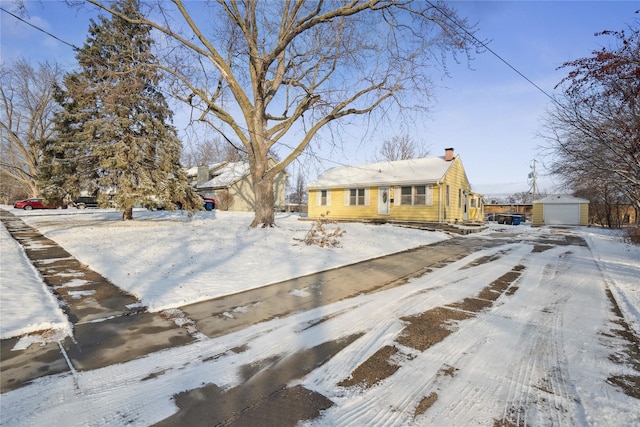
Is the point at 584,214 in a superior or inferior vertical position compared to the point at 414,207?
inferior

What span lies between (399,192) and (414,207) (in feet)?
4.23

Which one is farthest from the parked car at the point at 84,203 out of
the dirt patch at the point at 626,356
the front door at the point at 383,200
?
the dirt patch at the point at 626,356

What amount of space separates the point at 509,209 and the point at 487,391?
1710 inches

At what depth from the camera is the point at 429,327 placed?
11.8ft

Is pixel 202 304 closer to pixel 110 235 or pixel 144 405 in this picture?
pixel 144 405

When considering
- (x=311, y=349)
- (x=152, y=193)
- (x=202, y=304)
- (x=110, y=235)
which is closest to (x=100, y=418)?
(x=311, y=349)

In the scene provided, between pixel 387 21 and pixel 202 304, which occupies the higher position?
pixel 387 21

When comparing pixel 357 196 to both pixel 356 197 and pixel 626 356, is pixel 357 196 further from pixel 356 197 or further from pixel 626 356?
pixel 626 356

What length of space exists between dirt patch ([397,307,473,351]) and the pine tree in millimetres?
14115

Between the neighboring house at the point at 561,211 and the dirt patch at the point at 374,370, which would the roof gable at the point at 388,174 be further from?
the neighboring house at the point at 561,211

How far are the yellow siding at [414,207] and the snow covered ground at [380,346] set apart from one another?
10557 millimetres

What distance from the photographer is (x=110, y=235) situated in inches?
392

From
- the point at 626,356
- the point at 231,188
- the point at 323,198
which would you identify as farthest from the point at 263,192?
the point at 231,188

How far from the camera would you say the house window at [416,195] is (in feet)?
57.1
